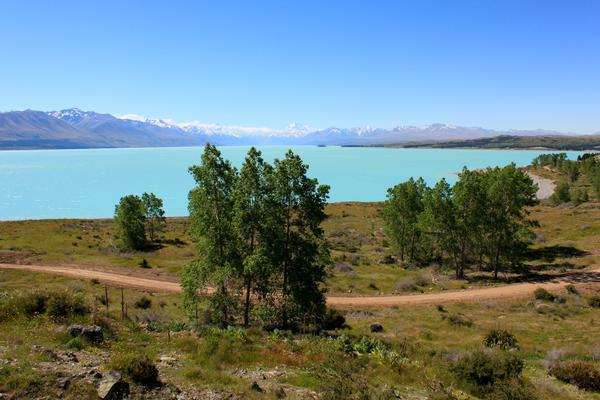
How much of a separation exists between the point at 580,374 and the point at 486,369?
452 cm

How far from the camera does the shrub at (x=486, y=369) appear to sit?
1648 centimetres

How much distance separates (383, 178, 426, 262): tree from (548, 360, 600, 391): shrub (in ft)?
117

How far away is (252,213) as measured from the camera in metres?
27.4

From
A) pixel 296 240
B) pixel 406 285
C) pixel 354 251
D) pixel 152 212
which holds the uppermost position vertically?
pixel 296 240

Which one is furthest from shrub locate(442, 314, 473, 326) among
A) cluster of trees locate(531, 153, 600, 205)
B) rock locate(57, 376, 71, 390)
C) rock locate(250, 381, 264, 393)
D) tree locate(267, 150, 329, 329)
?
cluster of trees locate(531, 153, 600, 205)

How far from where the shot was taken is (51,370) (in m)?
12.9

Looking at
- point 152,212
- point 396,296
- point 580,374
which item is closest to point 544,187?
point 396,296

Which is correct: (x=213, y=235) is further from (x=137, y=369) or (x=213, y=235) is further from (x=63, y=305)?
(x=137, y=369)

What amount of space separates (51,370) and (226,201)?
641 inches

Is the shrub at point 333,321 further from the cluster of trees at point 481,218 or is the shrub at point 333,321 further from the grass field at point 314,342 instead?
the cluster of trees at point 481,218

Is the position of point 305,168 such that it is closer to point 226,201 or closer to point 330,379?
point 226,201

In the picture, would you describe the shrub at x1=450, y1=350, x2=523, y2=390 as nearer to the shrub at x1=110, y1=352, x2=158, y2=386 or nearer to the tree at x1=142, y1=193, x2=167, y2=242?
the shrub at x1=110, y1=352, x2=158, y2=386

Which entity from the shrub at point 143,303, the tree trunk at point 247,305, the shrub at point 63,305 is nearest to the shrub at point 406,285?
the tree trunk at point 247,305

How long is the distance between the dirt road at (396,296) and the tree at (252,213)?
41.8 ft
